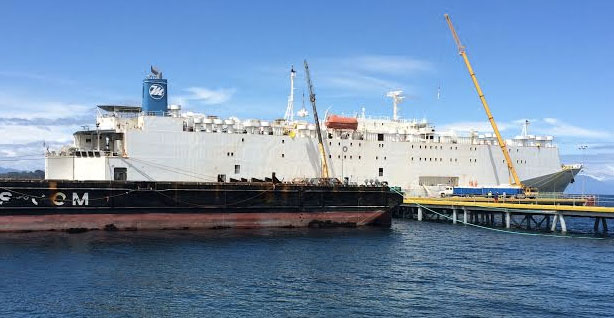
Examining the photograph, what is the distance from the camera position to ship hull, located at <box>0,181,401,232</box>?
104ft

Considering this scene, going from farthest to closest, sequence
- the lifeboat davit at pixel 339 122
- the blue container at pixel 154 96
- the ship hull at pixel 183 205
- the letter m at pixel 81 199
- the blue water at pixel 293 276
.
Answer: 1. the lifeboat davit at pixel 339 122
2. the blue container at pixel 154 96
3. the letter m at pixel 81 199
4. the ship hull at pixel 183 205
5. the blue water at pixel 293 276

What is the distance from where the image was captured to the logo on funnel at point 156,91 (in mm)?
40531

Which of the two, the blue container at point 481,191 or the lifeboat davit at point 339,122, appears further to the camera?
the blue container at point 481,191

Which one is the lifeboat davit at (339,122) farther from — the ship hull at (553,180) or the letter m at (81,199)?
the letter m at (81,199)

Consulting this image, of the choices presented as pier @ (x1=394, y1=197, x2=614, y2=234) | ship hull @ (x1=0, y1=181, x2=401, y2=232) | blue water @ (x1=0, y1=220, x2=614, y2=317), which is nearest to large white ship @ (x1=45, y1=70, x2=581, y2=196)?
pier @ (x1=394, y1=197, x2=614, y2=234)

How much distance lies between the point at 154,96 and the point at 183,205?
973cm

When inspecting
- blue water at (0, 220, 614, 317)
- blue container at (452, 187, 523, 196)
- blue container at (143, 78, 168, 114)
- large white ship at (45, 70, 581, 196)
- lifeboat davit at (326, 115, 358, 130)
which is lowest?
blue water at (0, 220, 614, 317)

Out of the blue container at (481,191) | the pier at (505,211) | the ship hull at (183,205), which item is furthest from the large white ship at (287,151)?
the ship hull at (183,205)

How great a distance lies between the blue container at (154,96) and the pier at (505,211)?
21.6m

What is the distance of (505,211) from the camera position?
4184cm

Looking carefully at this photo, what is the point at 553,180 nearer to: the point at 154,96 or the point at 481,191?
the point at 481,191

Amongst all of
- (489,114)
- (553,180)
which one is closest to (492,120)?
(489,114)

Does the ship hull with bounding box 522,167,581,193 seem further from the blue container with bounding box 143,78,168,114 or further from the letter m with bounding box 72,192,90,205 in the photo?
the letter m with bounding box 72,192,90,205

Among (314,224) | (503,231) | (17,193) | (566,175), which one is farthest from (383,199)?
(566,175)
